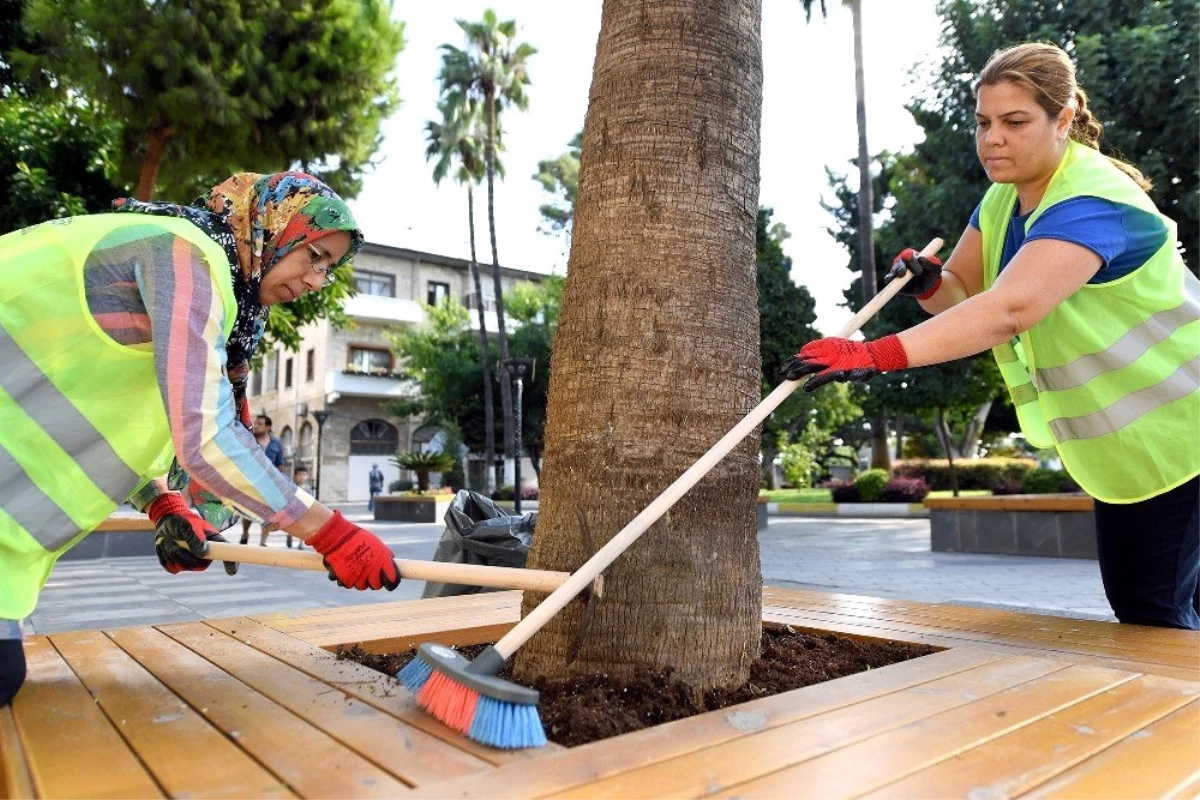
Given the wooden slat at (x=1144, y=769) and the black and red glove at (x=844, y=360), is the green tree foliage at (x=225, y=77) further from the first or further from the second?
the wooden slat at (x=1144, y=769)

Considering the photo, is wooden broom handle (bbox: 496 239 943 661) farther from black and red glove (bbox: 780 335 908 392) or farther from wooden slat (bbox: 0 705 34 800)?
wooden slat (bbox: 0 705 34 800)

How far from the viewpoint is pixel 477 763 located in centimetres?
128

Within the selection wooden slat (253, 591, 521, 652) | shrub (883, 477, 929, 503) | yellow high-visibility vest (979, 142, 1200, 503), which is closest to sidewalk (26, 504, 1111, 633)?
wooden slat (253, 591, 521, 652)

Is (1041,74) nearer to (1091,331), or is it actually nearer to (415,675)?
(1091,331)

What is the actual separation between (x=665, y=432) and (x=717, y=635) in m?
0.48

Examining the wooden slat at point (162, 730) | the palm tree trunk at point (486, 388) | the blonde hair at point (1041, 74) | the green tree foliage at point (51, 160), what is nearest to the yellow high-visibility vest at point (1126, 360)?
the blonde hair at point (1041, 74)

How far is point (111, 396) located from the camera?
170cm

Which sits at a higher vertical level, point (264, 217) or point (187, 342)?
point (264, 217)

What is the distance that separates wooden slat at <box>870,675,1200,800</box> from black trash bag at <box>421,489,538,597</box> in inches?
125

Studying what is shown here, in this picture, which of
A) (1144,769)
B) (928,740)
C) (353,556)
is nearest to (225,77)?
(353,556)

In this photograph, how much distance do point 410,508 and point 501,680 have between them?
1757 cm

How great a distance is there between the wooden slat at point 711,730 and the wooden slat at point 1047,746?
0.68ft

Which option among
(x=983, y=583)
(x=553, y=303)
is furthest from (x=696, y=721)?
(x=553, y=303)

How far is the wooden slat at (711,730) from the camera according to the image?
1167 millimetres
